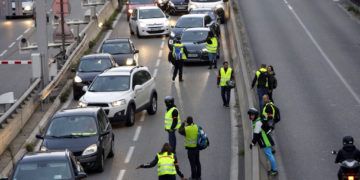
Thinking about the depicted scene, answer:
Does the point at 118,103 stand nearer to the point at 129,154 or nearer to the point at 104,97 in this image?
the point at 104,97

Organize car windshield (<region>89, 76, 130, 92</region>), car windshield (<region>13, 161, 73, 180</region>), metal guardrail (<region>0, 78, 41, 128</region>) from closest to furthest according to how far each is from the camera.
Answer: car windshield (<region>13, 161, 73, 180</region>)
metal guardrail (<region>0, 78, 41, 128</region>)
car windshield (<region>89, 76, 130, 92</region>)

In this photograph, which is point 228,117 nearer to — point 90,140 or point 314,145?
point 314,145

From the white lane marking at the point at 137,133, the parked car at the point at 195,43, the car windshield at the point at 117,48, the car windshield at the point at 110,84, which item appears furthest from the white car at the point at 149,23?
the white lane marking at the point at 137,133

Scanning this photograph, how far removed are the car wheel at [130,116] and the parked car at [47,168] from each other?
9.67 m

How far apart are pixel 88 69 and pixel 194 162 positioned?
13895mm

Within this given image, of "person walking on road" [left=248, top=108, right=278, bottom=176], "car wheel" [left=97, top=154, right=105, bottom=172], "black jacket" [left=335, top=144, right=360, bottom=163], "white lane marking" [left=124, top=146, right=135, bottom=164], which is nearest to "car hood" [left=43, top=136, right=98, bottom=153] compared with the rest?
"car wheel" [left=97, top=154, right=105, bottom=172]

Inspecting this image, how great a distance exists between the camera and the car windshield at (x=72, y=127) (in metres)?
22.8

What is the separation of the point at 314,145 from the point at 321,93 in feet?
28.0

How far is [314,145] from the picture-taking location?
2494cm

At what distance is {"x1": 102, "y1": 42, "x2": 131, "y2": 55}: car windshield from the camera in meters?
38.9

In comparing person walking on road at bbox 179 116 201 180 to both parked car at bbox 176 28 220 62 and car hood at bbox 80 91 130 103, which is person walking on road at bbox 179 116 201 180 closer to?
car hood at bbox 80 91 130 103

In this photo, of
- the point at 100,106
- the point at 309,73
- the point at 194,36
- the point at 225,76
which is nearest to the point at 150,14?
the point at 194,36

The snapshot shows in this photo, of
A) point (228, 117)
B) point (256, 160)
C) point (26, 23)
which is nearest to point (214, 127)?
point (228, 117)

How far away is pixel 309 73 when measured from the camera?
124ft
